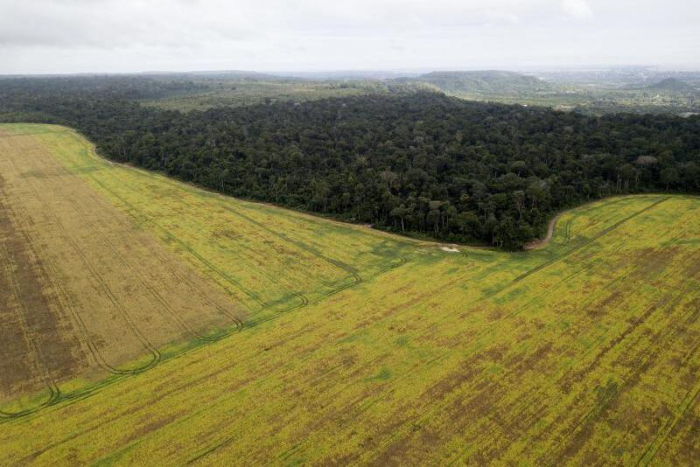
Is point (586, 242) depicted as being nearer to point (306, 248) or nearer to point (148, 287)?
point (306, 248)

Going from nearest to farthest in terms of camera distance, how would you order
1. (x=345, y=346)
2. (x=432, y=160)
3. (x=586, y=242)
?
1. (x=345, y=346)
2. (x=586, y=242)
3. (x=432, y=160)

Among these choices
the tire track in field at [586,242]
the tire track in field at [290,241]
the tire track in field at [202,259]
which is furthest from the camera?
the tire track in field at [586,242]

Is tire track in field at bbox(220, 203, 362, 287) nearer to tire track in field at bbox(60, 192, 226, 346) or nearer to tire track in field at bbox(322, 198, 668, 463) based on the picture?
tire track in field at bbox(322, 198, 668, 463)

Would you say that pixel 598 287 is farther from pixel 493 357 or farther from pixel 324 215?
pixel 324 215

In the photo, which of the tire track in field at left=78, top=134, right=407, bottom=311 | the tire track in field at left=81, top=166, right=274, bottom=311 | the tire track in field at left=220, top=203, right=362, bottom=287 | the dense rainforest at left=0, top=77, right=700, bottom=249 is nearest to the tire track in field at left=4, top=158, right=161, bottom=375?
the tire track in field at left=81, top=166, right=274, bottom=311

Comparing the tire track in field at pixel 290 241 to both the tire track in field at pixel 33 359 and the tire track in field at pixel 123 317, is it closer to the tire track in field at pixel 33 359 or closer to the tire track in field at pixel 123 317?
the tire track in field at pixel 123 317

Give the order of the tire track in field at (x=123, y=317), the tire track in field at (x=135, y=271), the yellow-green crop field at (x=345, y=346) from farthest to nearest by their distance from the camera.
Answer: the tire track in field at (x=135, y=271)
the tire track in field at (x=123, y=317)
the yellow-green crop field at (x=345, y=346)

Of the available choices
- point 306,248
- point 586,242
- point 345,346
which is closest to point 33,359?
point 345,346

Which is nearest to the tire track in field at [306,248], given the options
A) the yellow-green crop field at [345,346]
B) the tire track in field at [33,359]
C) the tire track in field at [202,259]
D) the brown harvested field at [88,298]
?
the yellow-green crop field at [345,346]
